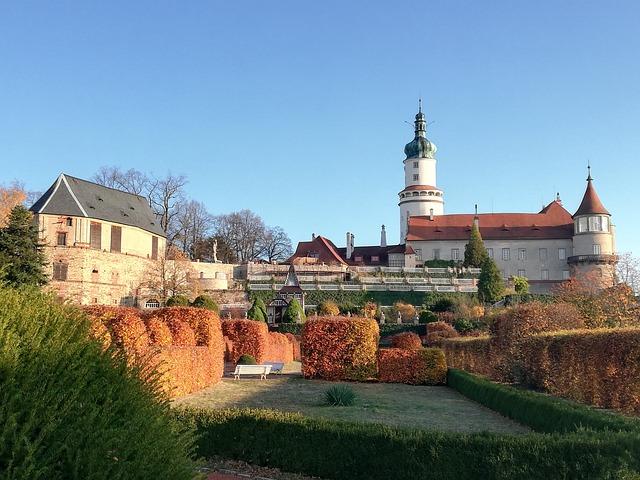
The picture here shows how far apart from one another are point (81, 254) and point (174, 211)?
21799mm

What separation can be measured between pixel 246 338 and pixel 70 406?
1005 inches

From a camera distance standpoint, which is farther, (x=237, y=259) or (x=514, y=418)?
(x=237, y=259)

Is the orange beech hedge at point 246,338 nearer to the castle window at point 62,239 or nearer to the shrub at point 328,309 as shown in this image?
the shrub at point 328,309

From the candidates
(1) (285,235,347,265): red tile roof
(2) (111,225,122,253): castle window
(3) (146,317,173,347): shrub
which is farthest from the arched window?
(3) (146,317,173,347): shrub

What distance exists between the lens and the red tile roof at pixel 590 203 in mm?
75812

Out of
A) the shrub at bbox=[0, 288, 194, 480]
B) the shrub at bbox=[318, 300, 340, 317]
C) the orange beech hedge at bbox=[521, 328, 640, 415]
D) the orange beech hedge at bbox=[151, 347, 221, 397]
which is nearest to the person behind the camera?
the shrub at bbox=[0, 288, 194, 480]

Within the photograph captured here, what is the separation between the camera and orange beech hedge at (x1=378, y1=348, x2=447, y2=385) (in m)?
23.0

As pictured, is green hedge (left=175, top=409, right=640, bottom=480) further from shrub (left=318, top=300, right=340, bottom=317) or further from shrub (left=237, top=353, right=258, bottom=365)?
shrub (left=318, top=300, right=340, bottom=317)

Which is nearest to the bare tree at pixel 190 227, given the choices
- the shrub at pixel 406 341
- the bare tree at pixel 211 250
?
the bare tree at pixel 211 250

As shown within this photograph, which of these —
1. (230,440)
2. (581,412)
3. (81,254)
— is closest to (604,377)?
(581,412)

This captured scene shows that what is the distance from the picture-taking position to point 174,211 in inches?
3024

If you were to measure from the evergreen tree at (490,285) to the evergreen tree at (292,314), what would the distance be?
22.4 m

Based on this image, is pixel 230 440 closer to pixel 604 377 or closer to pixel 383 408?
pixel 383 408

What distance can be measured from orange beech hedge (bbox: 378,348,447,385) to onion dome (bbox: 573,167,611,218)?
2375 inches
